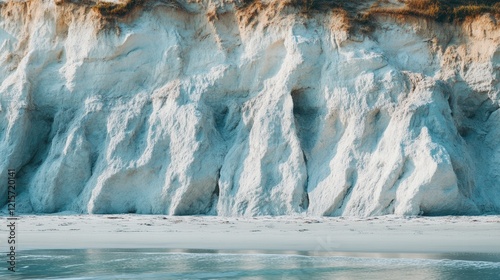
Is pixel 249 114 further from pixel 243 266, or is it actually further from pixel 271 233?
pixel 243 266

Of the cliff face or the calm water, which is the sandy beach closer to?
the calm water

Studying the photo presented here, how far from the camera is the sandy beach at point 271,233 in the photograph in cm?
1590

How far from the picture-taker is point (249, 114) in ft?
72.7

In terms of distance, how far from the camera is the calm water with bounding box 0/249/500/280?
1282cm

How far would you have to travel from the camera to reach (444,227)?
17.5 m

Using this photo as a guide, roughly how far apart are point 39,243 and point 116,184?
5.13 meters

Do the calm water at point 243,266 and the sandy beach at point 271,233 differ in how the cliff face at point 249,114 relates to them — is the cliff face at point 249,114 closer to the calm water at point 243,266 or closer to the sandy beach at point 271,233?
the sandy beach at point 271,233

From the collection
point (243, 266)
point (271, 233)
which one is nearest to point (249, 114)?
point (271, 233)

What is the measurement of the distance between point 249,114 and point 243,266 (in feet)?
28.4

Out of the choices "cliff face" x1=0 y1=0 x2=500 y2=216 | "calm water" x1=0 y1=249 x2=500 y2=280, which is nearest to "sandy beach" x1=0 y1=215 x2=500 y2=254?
"calm water" x1=0 y1=249 x2=500 y2=280

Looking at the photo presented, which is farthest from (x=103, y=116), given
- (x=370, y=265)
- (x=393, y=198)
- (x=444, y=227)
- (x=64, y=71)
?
(x=370, y=265)

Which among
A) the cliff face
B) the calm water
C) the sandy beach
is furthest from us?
the cliff face

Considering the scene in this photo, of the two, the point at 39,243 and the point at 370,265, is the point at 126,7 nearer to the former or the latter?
the point at 39,243

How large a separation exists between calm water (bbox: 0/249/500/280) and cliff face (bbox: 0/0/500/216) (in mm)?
5292
